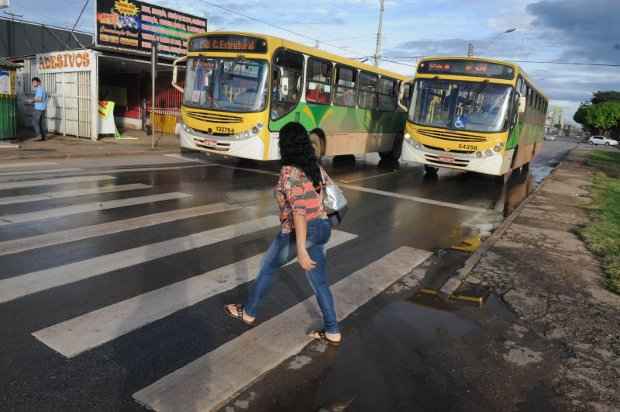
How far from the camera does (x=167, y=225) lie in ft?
24.0

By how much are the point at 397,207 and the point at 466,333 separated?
5812 mm

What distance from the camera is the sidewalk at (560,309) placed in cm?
378

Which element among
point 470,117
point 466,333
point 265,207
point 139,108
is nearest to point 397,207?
point 265,207

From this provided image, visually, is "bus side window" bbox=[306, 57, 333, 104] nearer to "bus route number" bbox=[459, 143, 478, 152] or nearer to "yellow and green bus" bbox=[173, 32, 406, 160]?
"yellow and green bus" bbox=[173, 32, 406, 160]

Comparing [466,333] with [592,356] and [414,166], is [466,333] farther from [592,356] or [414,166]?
[414,166]

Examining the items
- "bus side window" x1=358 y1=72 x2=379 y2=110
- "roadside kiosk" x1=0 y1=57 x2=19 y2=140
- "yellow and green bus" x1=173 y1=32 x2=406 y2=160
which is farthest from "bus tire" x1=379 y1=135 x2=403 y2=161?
"roadside kiosk" x1=0 y1=57 x2=19 y2=140

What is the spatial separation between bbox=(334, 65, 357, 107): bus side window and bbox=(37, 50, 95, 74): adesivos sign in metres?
9.51

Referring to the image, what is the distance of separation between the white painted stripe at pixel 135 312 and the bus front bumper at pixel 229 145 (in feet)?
23.0

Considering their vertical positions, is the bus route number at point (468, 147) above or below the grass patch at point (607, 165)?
above

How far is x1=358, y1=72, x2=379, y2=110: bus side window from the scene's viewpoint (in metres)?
16.8

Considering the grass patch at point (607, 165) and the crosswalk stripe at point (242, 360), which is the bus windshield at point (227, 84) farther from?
the grass patch at point (607, 165)

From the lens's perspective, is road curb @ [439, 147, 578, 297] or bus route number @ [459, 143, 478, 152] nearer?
road curb @ [439, 147, 578, 297]

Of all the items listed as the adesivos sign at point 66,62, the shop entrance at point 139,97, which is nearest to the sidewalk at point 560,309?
the adesivos sign at point 66,62

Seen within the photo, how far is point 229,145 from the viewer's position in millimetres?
12695
